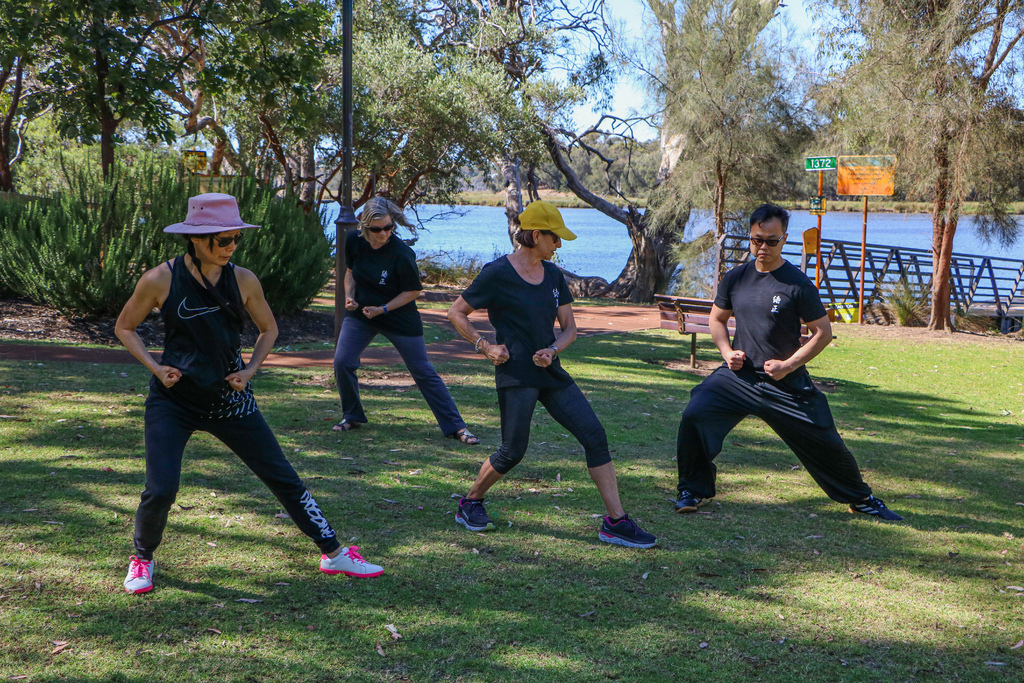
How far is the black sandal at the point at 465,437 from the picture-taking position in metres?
6.98

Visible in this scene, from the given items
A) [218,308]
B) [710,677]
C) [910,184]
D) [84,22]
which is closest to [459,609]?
[710,677]

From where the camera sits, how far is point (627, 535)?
16.0 ft

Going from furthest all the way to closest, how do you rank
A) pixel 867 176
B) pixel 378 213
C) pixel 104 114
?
pixel 867 176
pixel 104 114
pixel 378 213

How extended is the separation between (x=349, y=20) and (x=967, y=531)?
6676mm

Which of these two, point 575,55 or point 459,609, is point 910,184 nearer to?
point 575,55

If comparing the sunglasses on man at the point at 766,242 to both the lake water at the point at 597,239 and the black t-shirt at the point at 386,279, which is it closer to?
the black t-shirt at the point at 386,279

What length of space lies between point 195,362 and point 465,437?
3401 mm

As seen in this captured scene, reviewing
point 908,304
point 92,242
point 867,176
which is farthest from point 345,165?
point 908,304

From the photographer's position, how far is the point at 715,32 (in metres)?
20.8

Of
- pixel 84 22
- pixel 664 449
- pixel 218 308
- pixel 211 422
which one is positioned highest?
pixel 84 22

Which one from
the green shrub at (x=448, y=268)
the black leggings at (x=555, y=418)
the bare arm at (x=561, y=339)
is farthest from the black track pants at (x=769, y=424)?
the green shrub at (x=448, y=268)

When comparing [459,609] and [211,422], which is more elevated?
[211,422]

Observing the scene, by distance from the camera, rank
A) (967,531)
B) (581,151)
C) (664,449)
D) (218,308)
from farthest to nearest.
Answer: (581,151)
(664,449)
(967,531)
(218,308)

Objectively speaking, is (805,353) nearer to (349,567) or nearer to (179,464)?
(349,567)
